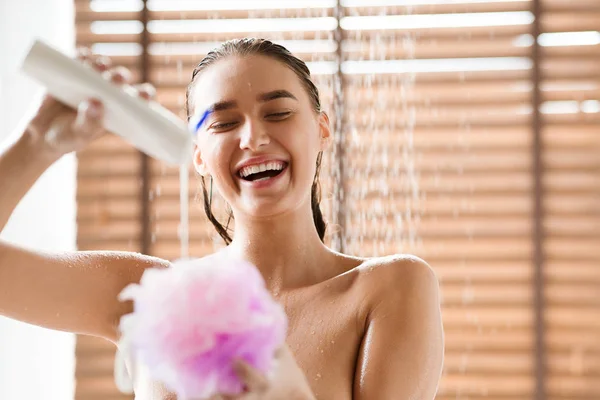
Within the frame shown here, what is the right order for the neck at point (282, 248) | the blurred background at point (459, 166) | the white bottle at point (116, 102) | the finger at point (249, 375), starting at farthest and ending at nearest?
the blurred background at point (459, 166) < the neck at point (282, 248) < the white bottle at point (116, 102) < the finger at point (249, 375)

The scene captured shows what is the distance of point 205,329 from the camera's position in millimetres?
716

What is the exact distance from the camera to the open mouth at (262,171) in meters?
1.14

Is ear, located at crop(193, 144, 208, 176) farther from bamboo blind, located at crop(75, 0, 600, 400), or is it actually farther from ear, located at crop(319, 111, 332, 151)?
bamboo blind, located at crop(75, 0, 600, 400)

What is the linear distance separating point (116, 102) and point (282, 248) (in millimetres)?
475

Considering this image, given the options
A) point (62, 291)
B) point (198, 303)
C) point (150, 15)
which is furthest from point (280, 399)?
point (150, 15)

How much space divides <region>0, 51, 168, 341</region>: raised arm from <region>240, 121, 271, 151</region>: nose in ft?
0.84

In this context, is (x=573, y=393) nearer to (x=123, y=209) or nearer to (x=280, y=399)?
(x=123, y=209)

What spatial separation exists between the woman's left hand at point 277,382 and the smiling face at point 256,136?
417mm

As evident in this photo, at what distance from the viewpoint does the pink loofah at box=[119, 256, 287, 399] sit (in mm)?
712

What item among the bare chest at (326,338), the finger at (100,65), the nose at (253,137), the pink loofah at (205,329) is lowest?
the bare chest at (326,338)

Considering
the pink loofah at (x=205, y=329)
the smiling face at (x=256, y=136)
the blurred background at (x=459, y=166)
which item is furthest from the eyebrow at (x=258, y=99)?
the blurred background at (x=459, y=166)

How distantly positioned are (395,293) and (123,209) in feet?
5.15

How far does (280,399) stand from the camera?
2.47 feet

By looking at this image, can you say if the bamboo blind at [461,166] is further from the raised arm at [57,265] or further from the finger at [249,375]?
the finger at [249,375]
